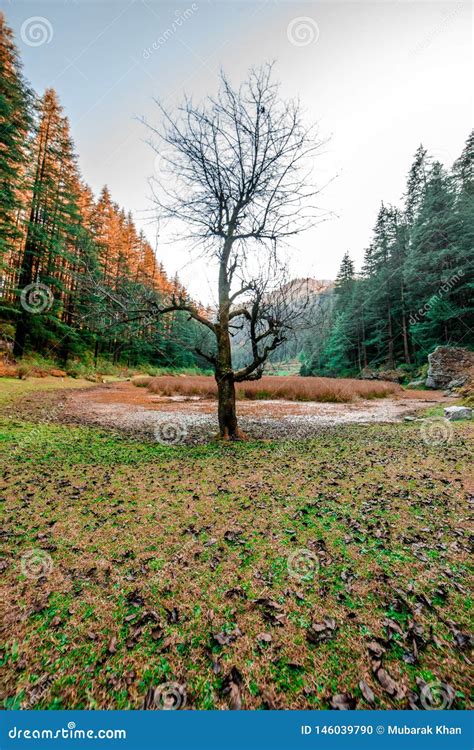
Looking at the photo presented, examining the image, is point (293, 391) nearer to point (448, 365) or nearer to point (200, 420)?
point (200, 420)

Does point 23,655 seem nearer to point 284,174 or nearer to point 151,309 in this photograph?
point 151,309

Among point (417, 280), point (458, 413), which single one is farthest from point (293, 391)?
point (417, 280)

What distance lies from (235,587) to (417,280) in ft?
113

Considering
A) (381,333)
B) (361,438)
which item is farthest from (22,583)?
(381,333)

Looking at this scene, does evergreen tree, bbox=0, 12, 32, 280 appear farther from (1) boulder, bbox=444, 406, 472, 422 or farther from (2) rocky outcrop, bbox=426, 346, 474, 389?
(2) rocky outcrop, bbox=426, 346, 474, 389

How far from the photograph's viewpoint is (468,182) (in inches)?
1107

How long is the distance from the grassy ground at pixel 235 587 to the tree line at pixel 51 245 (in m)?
3.94

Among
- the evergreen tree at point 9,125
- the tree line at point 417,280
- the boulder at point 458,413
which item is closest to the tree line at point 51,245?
the evergreen tree at point 9,125

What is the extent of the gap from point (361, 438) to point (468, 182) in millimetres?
35144

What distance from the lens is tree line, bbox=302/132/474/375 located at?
82.1ft

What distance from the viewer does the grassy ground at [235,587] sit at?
6.05 feet

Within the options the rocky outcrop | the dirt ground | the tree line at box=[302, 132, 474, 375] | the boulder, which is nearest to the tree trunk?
the dirt ground

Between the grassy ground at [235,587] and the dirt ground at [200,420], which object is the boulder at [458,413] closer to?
the dirt ground at [200,420]

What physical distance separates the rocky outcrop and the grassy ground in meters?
18.9
